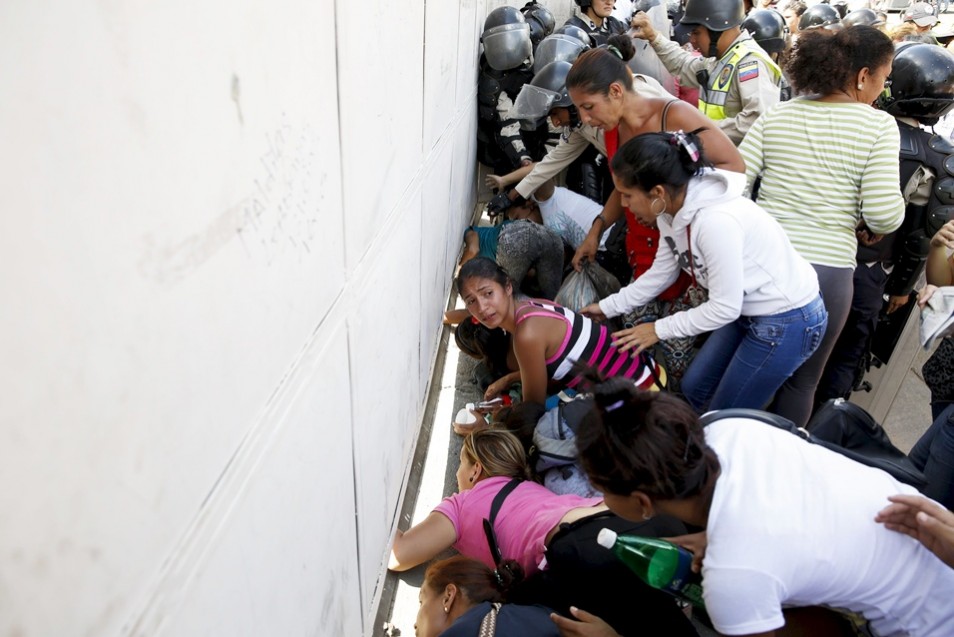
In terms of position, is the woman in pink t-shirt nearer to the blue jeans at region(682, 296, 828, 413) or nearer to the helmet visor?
the blue jeans at region(682, 296, 828, 413)

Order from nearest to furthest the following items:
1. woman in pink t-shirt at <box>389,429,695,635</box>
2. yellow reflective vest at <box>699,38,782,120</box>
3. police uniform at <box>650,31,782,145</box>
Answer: woman in pink t-shirt at <box>389,429,695,635</box> < police uniform at <box>650,31,782,145</box> < yellow reflective vest at <box>699,38,782,120</box>

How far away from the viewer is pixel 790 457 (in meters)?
1.28

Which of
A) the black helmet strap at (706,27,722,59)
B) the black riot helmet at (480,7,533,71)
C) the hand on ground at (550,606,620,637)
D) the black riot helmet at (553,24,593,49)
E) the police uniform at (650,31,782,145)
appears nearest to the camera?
the hand on ground at (550,606,620,637)

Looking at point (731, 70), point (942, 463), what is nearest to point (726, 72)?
point (731, 70)

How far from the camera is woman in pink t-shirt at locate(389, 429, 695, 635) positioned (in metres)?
1.60

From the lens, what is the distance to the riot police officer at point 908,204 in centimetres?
238

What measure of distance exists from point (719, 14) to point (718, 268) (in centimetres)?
195

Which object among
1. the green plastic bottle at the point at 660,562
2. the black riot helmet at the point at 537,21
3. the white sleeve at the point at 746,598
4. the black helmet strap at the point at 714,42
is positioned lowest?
the green plastic bottle at the point at 660,562

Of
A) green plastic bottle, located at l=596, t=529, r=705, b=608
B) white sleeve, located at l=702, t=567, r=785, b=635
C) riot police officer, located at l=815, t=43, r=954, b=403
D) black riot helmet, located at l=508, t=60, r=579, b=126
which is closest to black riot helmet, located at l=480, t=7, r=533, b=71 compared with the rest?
black riot helmet, located at l=508, t=60, r=579, b=126

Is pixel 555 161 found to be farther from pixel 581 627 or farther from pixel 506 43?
pixel 581 627

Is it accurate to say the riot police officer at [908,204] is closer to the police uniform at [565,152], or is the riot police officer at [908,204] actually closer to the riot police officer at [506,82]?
the police uniform at [565,152]

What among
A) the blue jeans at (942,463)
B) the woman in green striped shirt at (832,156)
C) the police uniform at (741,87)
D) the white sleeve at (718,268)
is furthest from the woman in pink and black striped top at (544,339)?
the police uniform at (741,87)

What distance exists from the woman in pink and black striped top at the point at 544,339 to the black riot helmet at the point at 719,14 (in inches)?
73.2

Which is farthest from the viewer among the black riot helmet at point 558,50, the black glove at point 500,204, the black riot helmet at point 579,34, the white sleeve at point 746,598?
the black riot helmet at point 579,34
